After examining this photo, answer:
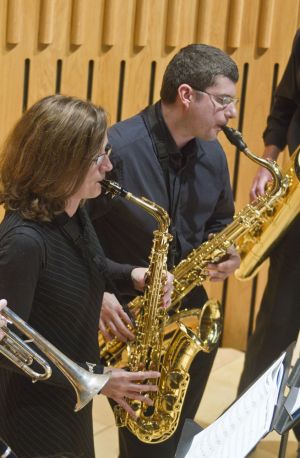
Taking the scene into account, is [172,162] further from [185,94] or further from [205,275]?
[205,275]

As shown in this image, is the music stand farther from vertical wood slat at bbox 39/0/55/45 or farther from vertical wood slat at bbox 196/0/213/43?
vertical wood slat at bbox 196/0/213/43

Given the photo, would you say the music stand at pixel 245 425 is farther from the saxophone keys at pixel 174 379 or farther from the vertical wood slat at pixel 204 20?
the vertical wood slat at pixel 204 20

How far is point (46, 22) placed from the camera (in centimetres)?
369

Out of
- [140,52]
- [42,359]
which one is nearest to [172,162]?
[42,359]

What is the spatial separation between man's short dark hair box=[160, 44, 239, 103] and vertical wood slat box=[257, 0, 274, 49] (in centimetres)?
160

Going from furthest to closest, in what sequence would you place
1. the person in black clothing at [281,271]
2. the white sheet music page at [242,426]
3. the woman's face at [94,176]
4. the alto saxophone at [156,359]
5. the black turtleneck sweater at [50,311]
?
the person in black clothing at [281,271], the alto saxophone at [156,359], the woman's face at [94,176], the black turtleneck sweater at [50,311], the white sheet music page at [242,426]

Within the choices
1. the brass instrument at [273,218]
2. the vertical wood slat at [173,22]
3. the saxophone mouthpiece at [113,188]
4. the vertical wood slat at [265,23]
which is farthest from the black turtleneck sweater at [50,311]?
the vertical wood slat at [265,23]

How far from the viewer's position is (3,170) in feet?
6.79

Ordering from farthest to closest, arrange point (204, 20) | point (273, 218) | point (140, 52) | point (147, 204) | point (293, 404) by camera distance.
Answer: point (204, 20), point (140, 52), point (273, 218), point (147, 204), point (293, 404)

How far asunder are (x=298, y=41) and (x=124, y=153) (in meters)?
1.05

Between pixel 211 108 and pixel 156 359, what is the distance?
35.1 inches

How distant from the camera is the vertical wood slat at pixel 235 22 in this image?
423cm

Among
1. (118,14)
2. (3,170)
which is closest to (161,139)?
(3,170)

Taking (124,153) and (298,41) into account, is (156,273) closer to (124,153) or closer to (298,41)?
(124,153)
